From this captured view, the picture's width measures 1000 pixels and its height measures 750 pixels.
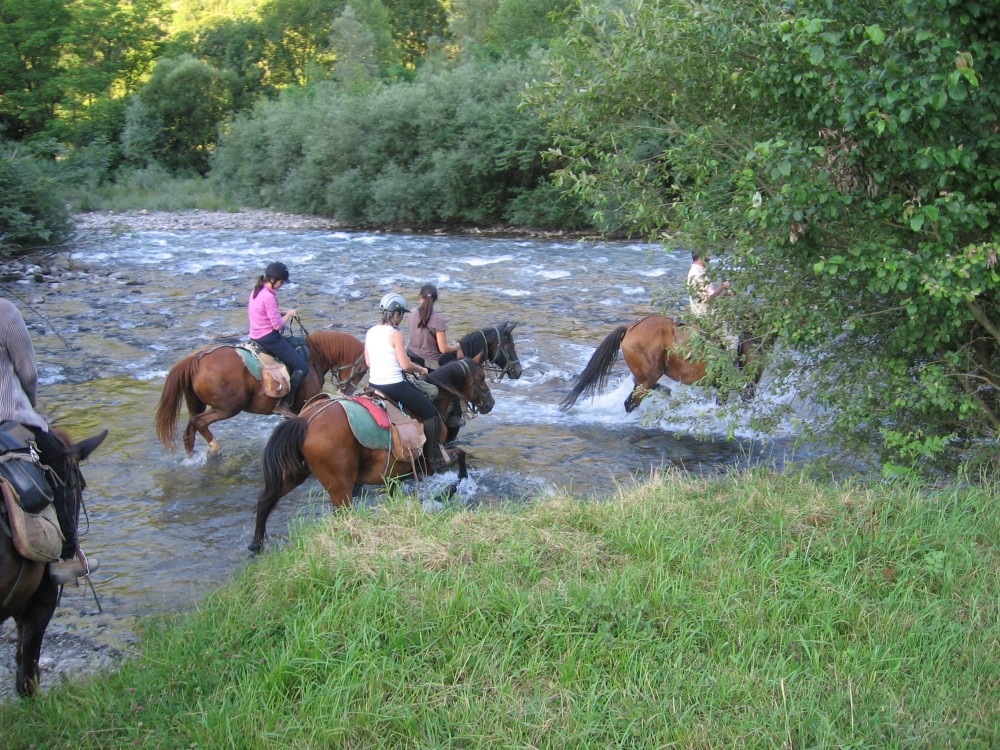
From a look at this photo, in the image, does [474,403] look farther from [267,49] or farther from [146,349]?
[267,49]

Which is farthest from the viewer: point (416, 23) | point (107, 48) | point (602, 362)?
point (416, 23)

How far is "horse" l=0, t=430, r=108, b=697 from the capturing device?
4797mm

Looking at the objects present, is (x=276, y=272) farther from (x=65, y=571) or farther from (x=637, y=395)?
(x=65, y=571)

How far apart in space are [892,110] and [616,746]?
442 centimetres

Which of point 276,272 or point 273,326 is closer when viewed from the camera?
point 276,272

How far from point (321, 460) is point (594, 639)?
3.82 metres

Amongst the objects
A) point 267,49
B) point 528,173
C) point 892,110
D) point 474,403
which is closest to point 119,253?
point 528,173

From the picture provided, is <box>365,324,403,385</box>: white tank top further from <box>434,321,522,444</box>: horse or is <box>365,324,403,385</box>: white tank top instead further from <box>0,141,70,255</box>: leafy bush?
<box>0,141,70,255</box>: leafy bush

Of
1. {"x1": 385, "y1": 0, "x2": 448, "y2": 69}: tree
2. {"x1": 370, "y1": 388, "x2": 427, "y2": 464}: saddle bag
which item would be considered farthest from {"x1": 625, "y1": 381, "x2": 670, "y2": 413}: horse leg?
{"x1": 385, "y1": 0, "x2": 448, "y2": 69}: tree

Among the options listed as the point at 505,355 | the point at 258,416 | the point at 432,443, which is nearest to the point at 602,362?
the point at 505,355

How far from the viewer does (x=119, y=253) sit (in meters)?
26.4

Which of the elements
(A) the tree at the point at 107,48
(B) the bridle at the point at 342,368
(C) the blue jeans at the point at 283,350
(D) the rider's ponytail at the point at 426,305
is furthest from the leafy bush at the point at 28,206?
(A) the tree at the point at 107,48

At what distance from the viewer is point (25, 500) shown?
4.80 m

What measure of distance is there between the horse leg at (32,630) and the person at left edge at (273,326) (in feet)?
17.5
